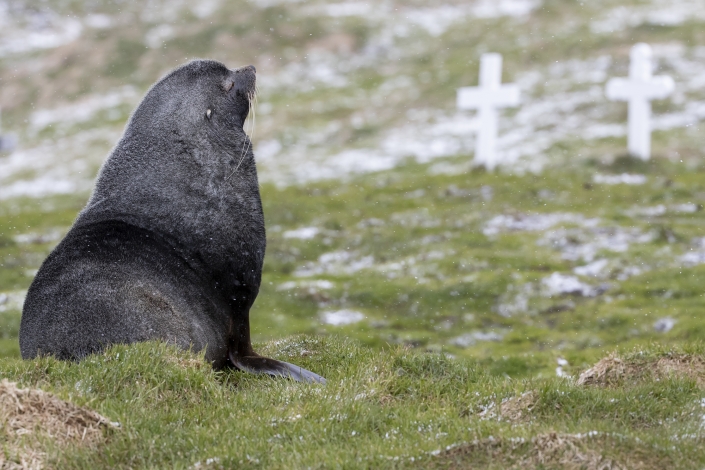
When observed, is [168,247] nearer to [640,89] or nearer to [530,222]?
[530,222]

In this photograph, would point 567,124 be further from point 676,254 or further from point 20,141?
point 20,141

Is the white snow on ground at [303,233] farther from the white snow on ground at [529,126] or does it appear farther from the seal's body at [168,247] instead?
the seal's body at [168,247]

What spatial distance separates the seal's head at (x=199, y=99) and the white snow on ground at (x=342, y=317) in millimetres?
8351

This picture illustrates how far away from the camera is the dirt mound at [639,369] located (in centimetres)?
822

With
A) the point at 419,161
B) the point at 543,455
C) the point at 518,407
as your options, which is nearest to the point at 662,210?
the point at 419,161

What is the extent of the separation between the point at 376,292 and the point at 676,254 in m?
7.75

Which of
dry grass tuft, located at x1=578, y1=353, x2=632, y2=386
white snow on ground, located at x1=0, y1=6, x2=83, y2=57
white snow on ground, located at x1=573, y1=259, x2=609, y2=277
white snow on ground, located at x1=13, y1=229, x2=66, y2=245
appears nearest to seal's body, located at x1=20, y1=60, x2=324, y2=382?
dry grass tuft, located at x1=578, y1=353, x2=632, y2=386

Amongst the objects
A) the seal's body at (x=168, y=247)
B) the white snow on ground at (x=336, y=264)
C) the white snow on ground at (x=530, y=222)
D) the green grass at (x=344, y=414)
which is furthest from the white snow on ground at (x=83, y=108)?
the green grass at (x=344, y=414)

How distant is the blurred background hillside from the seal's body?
5360 millimetres

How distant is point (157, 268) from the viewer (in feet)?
28.4

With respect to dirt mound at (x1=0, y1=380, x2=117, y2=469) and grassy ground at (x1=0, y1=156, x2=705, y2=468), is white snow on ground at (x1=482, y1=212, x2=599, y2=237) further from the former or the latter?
dirt mound at (x1=0, y1=380, x2=117, y2=469)

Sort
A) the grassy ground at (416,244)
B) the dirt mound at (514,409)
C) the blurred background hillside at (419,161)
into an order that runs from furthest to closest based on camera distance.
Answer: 1. the blurred background hillside at (419,161)
2. the dirt mound at (514,409)
3. the grassy ground at (416,244)

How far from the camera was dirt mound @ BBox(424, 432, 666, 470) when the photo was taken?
569 centimetres

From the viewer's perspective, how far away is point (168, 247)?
8828mm
